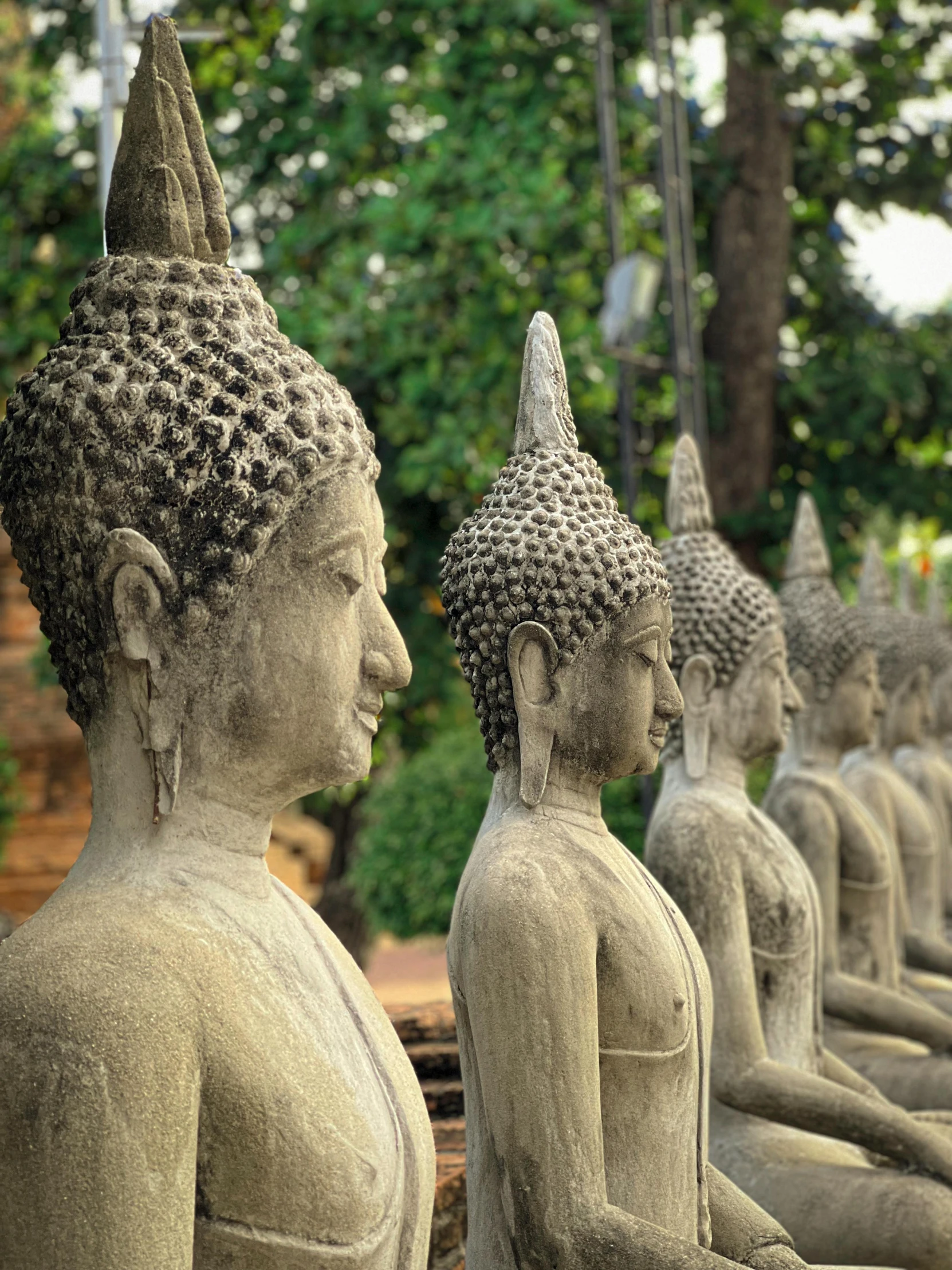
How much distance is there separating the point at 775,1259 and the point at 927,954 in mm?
3850

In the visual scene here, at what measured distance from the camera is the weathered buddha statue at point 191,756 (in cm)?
210

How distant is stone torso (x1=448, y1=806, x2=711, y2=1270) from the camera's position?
10.3 feet

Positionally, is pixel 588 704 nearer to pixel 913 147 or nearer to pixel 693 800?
pixel 693 800

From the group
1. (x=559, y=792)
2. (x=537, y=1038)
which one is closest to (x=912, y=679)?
(x=559, y=792)

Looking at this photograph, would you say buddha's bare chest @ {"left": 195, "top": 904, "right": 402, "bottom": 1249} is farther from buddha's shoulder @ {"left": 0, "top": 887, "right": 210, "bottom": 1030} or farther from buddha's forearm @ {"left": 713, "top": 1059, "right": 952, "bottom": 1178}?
buddha's forearm @ {"left": 713, "top": 1059, "right": 952, "bottom": 1178}

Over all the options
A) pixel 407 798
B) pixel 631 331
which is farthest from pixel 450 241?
pixel 407 798

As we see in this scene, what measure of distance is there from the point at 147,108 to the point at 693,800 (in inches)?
98.5

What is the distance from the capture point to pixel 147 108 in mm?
2525

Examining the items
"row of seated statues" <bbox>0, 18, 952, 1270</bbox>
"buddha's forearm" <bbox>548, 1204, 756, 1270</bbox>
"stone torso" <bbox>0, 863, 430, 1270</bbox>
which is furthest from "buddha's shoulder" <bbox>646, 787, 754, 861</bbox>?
"stone torso" <bbox>0, 863, 430, 1270</bbox>

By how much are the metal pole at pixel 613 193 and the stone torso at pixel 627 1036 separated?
5850 mm

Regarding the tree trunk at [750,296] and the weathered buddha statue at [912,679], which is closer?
the weathered buddha statue at [912,679]

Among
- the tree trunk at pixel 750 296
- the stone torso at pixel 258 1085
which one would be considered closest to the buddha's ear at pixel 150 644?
the stone torso at pixel 258 1085

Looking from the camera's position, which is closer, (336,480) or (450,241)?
(336,480)

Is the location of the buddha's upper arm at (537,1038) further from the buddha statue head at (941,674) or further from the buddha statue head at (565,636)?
the buddha statue head at (941,674)
